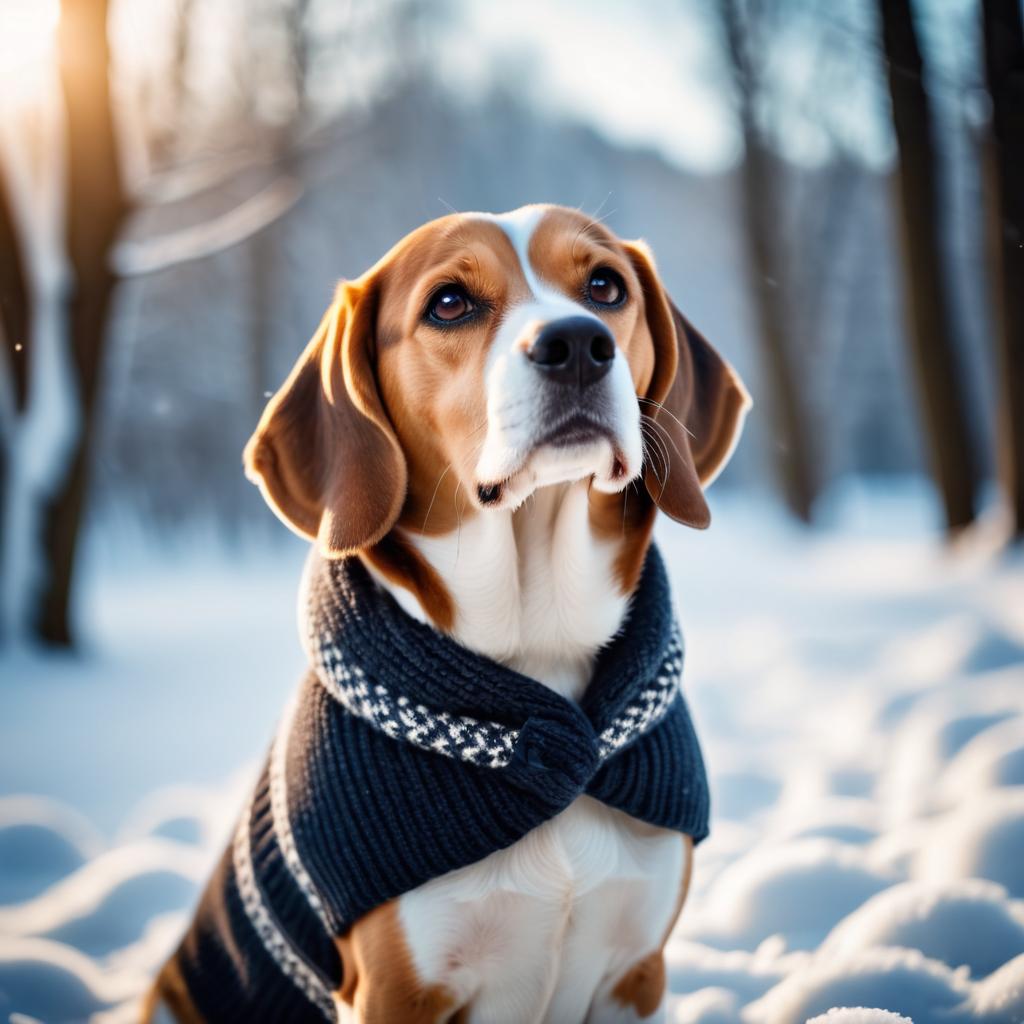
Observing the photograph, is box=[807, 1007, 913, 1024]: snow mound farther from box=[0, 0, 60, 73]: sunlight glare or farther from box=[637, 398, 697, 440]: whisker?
box=[0, 0, 60, 73]: sunlight glare

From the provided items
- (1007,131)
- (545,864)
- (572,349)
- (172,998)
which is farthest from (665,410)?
(1007,131)

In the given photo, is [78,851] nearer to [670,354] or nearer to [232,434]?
[670,354]

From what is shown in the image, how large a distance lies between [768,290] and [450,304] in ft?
28.2

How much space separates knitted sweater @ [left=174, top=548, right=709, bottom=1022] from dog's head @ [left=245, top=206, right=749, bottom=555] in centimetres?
20

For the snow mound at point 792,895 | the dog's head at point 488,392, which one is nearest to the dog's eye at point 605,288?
the dog's head at point 488,392

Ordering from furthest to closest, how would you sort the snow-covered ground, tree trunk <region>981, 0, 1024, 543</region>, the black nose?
tree trunk <region>981, 0, 1024, 543</region> → the snow-covered ground → the black nose

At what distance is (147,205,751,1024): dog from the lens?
1692mm

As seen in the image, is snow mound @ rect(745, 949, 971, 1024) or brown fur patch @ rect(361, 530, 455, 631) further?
snow mound @ rect(745, 949, 971, 1024)

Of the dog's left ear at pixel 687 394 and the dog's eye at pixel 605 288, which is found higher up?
the dog's eye at pixel 605 288

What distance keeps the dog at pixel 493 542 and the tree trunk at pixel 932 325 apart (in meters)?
4.45

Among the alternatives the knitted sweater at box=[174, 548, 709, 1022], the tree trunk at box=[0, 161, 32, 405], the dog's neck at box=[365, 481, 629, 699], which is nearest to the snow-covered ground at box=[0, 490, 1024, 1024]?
the knitted sweater at box=[174, 548, 709, 1022]

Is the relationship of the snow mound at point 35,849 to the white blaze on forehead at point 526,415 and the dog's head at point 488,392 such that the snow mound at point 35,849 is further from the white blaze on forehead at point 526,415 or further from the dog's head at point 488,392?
the white blaze on forehead at point 526,415

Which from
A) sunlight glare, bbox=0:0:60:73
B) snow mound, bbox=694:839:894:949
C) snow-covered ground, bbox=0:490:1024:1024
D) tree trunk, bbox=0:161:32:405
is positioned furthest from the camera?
tree trunk, bbox=0:161:32:405

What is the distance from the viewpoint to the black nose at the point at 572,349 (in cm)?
166
